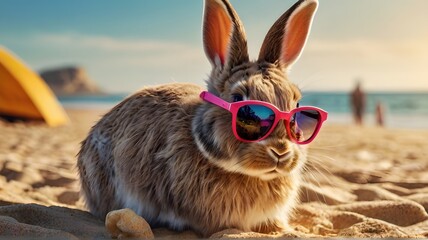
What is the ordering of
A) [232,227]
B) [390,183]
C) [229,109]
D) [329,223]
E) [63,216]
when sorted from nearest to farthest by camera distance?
[229,109]
[232,227]
[63,216]
[329,223]
[390,183]

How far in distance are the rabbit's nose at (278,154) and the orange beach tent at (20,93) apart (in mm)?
10117

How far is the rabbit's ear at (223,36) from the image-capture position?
288 centimetres

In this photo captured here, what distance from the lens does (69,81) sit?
5753 centimetres

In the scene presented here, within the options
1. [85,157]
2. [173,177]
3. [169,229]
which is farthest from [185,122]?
[85,157]

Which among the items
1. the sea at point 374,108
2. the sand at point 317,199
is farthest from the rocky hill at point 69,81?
the sand at point 317,199

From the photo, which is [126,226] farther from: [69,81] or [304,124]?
[69,81]

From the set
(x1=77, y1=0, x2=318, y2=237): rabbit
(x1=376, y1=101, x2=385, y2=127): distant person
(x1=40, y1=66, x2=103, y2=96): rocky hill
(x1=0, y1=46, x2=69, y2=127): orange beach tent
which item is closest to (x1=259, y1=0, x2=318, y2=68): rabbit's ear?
(x1=77, y1=0, x2=318, y2=237): rabbit

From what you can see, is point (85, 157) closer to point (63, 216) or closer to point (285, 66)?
point (63, 216)

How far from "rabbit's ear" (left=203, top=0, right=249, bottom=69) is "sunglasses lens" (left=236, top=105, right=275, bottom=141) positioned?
13.6 inches

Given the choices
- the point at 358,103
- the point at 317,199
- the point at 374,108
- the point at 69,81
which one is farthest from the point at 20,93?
the point at 69,81

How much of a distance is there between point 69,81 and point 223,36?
5664 cm

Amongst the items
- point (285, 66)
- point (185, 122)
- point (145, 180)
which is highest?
point (285, 66)

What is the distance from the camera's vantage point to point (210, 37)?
300cm

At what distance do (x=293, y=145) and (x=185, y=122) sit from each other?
0.64 metres
